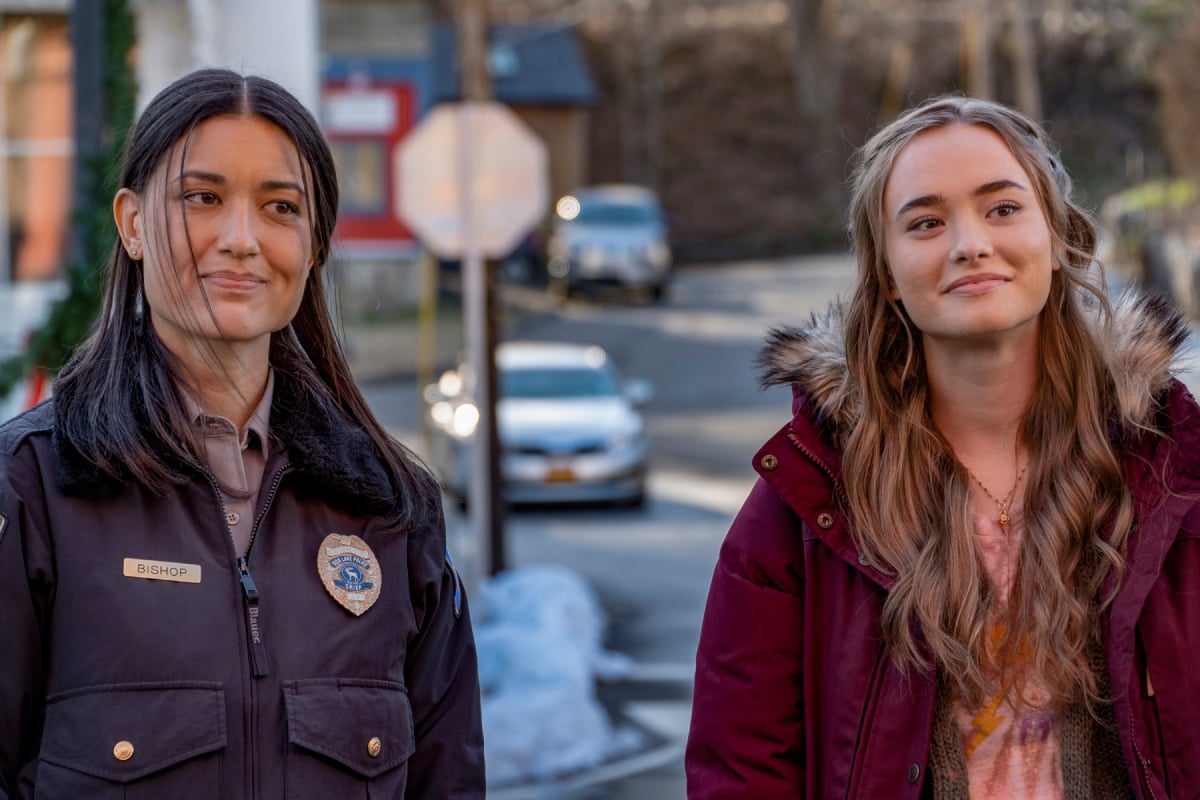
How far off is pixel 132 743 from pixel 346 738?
324 mm

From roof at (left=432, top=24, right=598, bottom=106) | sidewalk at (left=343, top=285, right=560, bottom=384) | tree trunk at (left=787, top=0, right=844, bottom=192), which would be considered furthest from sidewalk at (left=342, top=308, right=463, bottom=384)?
tree trunk at (left=787, top=0, right=844, bottom=192)

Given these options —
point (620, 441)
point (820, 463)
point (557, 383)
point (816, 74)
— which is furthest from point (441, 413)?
point (816, 74)

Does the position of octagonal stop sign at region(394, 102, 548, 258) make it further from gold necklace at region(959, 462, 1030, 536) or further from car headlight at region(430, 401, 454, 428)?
gold necklace at region(959, 462, 1030, 536)

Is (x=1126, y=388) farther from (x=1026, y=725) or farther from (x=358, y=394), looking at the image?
(x=358, y=394)

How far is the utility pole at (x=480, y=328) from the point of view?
477 inches

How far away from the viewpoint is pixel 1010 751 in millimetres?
3029

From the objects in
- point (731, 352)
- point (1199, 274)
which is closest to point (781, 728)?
point (1199, 274)

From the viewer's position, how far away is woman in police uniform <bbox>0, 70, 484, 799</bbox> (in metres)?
2.64

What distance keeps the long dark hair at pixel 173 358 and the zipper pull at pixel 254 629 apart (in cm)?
19

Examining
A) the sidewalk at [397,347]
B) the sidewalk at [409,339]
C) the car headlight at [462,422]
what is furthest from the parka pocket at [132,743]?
the sidewalk at [397,347]

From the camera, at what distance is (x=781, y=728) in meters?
3.14

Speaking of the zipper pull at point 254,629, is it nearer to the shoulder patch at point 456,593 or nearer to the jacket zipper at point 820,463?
the shoulder patch at point 456,593

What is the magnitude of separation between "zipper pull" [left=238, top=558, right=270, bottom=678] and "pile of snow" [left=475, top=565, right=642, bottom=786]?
6833mm

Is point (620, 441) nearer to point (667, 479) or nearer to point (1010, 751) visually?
point (667, 479)
